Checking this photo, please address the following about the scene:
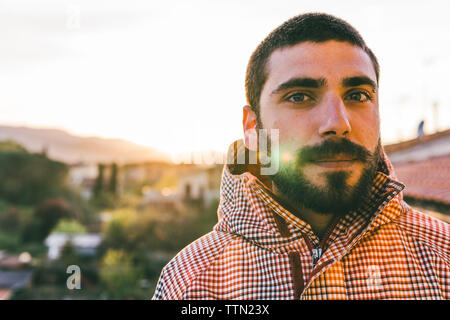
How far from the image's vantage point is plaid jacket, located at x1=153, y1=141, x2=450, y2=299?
1.30 metres

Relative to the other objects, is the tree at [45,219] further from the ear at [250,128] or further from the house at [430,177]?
the ear at [250,128]

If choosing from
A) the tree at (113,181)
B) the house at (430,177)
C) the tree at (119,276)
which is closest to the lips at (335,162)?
the house at (430,177)

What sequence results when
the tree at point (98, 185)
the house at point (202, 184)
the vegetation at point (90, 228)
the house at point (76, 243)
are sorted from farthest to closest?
the tree at point (98, 185) < the house at point (202, 184) < the house at point (76, 243) < the vegetation at point (90, 228)

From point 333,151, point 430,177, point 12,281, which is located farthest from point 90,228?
point 333,151

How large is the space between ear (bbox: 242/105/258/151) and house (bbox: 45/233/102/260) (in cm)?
2651

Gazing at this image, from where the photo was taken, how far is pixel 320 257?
1.33 metres

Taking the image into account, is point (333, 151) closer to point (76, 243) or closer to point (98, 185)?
point (76, 243)

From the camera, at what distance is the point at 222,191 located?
67.5 inches

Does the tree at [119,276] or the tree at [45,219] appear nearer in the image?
the tree at [119,276]

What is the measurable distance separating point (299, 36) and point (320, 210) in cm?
71

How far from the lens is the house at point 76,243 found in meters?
25.6

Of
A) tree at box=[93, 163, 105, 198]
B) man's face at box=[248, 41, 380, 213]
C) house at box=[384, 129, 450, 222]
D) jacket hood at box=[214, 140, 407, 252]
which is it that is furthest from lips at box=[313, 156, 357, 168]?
tree at box=[93, 163, 105, 198]

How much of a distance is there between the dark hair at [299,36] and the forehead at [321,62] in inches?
1.2

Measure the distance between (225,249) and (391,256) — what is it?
25.4 inches
